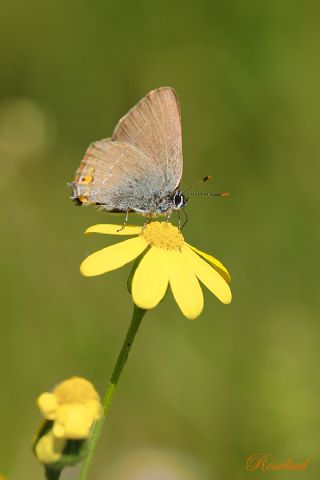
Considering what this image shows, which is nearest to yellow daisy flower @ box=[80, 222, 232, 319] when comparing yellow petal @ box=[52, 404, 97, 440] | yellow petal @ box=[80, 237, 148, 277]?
yellow petal @ box=[80, 237, 148, 277]

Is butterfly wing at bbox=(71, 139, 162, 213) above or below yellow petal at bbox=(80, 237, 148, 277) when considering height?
above

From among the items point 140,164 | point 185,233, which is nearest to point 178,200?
point 140,164

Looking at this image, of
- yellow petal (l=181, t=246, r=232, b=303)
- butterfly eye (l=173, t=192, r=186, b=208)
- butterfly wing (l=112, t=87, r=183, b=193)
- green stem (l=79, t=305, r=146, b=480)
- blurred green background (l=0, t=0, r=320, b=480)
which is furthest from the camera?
blurred green background (l=0, t=0, r=320, b=480)

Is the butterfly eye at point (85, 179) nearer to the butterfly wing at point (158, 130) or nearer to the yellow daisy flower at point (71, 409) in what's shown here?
the butterfly wing at point (158, 130)

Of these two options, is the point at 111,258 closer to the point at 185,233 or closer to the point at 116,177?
the point at 116,177

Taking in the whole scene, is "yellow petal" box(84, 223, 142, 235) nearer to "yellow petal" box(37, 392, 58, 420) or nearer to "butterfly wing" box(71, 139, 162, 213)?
"butterfly wing" box(71, 139, 162, 213)

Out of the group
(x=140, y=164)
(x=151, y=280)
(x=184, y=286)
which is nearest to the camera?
(x=151, y=280)

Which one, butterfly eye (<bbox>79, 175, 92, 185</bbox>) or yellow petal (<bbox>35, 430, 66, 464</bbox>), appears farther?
butterfly eye (<bbox>79, 175, 92, 185</bbox>)

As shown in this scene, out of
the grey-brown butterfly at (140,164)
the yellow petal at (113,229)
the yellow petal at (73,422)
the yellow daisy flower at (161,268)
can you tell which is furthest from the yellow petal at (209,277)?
the yellow petal at (73,422)

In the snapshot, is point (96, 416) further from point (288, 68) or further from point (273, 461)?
point (288, 68)
